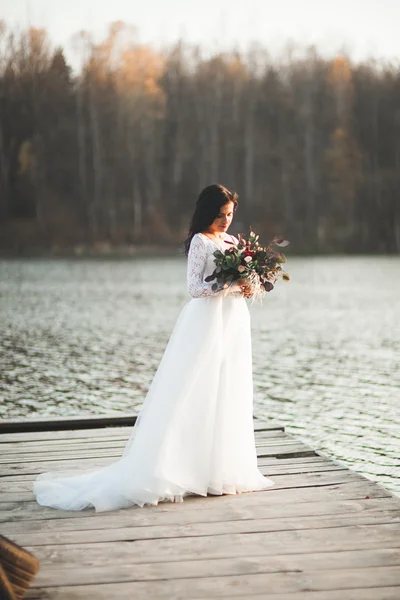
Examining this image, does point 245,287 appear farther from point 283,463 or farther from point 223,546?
point 223,546

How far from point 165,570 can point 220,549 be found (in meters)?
0.41

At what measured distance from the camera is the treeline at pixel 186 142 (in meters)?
59.8

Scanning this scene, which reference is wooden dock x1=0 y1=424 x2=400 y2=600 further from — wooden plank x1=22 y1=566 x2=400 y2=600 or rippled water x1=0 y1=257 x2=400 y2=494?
rippled water x1=0 y1=257 x2=400 y2=494

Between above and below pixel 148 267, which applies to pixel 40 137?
above

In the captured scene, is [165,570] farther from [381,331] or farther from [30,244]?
[30,244]

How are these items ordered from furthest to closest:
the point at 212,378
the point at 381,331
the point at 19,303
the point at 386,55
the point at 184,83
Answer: the point at 386,55 < the point at 184,83 < the point at 19,303 < the point at 381,331 < the point at 212,378

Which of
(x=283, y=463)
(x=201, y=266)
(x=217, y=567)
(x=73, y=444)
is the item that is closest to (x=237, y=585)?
(x=217, y=567)

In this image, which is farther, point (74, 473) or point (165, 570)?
point (74, 473)

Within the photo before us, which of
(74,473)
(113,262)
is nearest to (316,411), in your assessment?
(74,473)

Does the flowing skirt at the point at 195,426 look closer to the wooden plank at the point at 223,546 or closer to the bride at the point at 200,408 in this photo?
the bride at the point at 200,408

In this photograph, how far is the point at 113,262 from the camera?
5062 centimetres

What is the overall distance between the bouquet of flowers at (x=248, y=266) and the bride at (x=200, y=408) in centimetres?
9

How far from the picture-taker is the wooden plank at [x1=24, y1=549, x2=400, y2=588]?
13.9 ft

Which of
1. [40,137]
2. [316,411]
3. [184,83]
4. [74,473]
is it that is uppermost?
[184,83]
